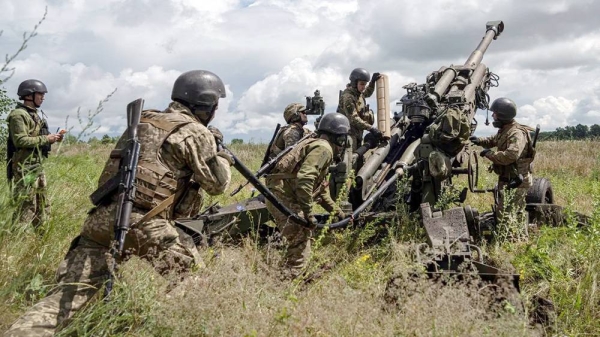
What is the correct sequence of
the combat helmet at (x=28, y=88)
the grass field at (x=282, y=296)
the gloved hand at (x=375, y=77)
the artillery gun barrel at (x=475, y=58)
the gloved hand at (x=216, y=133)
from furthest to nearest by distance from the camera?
the gloved hand at (x=375, y=77) < the artillery gun barrel at (x=475, y=58) < the combat helmet at (x=28, y=88) < the gloved hand at (x=216, y=133) < the grass field at (x=282, y=296)

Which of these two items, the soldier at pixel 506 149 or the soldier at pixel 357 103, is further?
the soldier at pixel 357 103

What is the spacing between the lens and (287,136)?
8227 mm

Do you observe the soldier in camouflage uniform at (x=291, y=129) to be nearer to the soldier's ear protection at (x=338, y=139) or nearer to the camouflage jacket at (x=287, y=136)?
the camouflage jacket at (x=287, y=136)

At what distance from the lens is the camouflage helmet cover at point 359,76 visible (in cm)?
951

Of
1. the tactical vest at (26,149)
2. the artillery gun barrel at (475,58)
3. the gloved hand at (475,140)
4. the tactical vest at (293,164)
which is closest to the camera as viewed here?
the tactical vest at (293,164)

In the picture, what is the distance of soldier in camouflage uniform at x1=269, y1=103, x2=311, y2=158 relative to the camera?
8.24 m

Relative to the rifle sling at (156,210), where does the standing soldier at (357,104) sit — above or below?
above

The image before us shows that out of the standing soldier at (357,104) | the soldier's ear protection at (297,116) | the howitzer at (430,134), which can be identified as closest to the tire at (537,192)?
the howitzer at (430,134)

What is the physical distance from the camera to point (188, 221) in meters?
5.66

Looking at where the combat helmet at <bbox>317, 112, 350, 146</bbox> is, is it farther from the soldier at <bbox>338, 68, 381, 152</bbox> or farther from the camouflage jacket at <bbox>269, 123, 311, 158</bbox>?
the soldier at <bbox>338, 68, 381, 152</bbox>

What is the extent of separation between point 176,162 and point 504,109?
4.50 metres

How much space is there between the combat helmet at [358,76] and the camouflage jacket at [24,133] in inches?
200

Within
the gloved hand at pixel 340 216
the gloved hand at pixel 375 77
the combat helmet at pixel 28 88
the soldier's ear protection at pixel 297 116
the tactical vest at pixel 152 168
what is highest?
the gloved hand at pixel 375 77

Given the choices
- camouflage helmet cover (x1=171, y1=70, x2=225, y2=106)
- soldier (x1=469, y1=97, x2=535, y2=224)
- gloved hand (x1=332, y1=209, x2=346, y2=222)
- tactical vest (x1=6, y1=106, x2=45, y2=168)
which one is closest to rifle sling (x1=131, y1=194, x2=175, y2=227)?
camouflage helmet cover (x1=171, y1=70, x2=225, y2=106)
